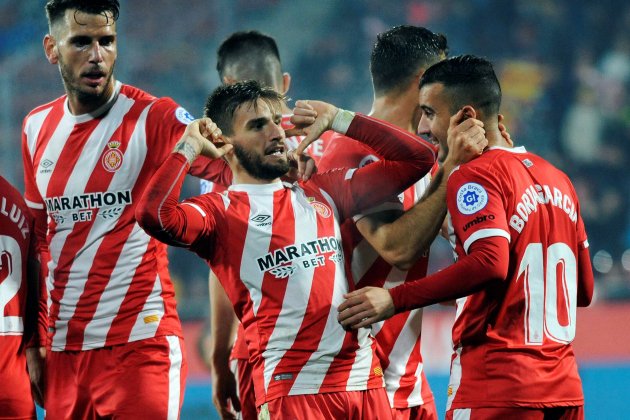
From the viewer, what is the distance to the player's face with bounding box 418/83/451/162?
362 centimetres

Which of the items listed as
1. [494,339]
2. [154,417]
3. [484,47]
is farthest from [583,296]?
[484,47]

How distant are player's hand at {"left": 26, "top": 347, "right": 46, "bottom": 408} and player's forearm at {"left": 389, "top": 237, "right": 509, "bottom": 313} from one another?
1.76 metres

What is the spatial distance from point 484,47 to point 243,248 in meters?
9.53

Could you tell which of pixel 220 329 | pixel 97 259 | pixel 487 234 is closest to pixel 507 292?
pixel 487 234

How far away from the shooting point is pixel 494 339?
10.9 ft

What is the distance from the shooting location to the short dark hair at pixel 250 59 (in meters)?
5.37

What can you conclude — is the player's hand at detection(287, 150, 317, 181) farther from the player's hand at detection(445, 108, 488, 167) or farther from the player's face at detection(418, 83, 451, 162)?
the player's hand at detection(445, 108, 488, 167)

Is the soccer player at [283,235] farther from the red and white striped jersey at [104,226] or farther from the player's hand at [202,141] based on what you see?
the red and white striped jersey at [104,226]

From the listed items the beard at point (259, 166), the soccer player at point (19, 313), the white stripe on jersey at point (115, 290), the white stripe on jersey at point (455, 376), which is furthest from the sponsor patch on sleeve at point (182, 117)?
the white stripe on jersey at point (455, 376)

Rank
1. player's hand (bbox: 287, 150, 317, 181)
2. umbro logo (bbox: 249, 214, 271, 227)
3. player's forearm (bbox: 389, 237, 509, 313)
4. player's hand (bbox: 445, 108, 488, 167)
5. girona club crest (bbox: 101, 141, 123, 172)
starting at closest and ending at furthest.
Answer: player's forearm (bbox: 389, 237, 509, 313)
player's hand (bbox: 445, 108, 488, 167)
umbro logo (bbox: 249, 214, 271, 227)
player's hand (bbox: 287, 150, 317, 181)
girona club crest (bbox: 101, 141, 123, 172)

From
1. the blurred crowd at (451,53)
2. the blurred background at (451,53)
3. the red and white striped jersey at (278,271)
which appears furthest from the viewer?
the blurred crowd at (451,53)

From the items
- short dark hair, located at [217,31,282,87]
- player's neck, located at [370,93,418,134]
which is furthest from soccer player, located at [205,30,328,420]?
player's neck, located at [370,93,418,134]

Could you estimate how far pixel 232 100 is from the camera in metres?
3.87

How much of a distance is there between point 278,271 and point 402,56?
4.51ft
